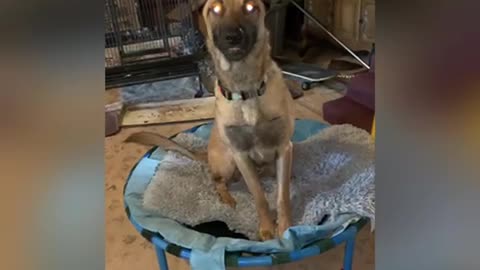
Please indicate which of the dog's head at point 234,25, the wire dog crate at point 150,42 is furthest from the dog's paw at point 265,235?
the wire dog crate at point 150,42

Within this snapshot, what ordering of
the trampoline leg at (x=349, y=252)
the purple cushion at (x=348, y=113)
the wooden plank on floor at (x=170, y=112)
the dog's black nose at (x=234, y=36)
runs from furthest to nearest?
the wooden plank on floor at (x=170, y=112) < the purple cushion at (x=348, y=113) < the trampoline leg at (x=349, y=252) < the dog's black nose at (x=234, y=36)

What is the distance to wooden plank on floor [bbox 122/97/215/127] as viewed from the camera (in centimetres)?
245

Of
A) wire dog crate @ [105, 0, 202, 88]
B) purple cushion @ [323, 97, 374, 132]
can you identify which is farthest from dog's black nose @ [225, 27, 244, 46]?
wire dog crate @ [105, 0, 202, 88]

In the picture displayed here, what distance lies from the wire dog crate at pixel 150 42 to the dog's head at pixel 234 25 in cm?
121

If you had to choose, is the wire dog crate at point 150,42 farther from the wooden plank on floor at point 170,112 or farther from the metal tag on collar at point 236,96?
the metal tag on collar at point 236,96

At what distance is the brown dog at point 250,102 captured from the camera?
4.26ft

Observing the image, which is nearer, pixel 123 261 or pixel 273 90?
pixel 273 90

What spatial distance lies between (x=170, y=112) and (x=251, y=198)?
0.99 meters

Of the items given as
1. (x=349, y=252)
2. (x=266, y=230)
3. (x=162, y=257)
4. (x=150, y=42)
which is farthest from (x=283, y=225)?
(x=150, y=42)
